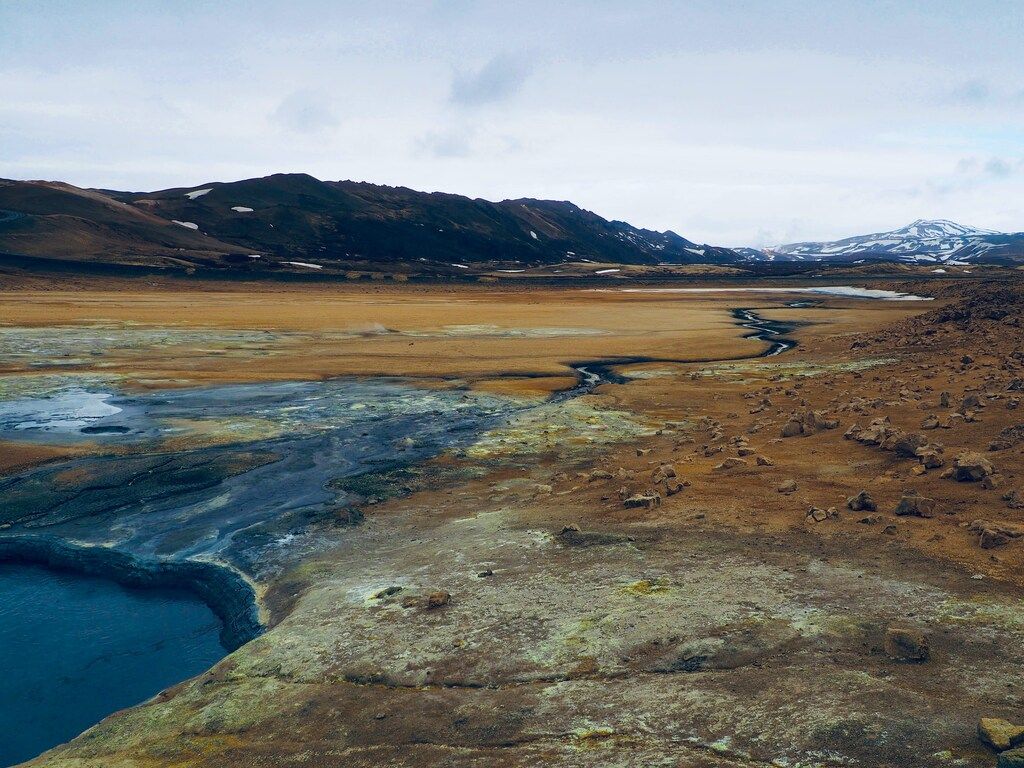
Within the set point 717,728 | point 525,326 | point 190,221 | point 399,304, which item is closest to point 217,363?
point 525,326

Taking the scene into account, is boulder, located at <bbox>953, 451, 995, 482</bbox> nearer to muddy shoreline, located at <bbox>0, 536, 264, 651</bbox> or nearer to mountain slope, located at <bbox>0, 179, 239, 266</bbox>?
muddy shoreline, located at <bbox>0, 536, 264, 651</bbox>

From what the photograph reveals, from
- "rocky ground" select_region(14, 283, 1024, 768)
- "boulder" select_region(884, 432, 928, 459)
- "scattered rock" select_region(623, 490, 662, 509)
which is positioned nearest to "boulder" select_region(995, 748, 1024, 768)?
"rocky ground" select_region(14, 283, 1024, 768)

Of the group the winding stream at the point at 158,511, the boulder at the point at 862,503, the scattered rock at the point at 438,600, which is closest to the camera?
the scattered rock at the point at 438,600

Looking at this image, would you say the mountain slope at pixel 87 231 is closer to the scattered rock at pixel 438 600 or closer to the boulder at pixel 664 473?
the boulder at pixel 664 473

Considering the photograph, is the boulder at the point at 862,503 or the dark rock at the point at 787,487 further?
the dark rock at the point at 787,487

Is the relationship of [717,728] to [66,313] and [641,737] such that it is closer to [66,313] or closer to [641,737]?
[641,737]

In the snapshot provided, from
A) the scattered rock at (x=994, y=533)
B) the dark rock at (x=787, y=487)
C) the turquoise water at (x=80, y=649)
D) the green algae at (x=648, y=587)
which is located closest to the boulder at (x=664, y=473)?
the dark rock at (x=787, y=487)
